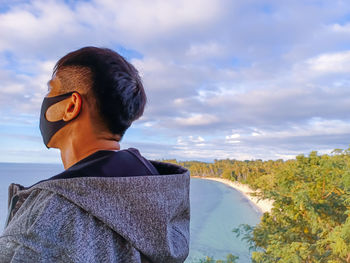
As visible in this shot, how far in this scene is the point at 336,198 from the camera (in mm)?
6590

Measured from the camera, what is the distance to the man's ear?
0.75 metres

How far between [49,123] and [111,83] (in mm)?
220

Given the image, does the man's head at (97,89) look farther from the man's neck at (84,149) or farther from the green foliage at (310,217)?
the green foliage at (310,217)

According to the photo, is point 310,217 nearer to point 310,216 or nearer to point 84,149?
point 310,216

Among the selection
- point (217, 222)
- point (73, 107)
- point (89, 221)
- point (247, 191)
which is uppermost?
point (73, 107)

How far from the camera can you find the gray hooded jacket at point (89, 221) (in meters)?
0.54

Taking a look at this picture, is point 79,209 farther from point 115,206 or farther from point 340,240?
point 340,240

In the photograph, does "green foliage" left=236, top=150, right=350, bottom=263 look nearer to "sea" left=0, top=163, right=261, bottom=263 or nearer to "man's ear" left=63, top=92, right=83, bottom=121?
"man's ear" left=63, top=92, right=83, bottom=121

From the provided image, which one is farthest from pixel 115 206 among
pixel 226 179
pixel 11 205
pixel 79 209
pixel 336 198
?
pixel 226 179

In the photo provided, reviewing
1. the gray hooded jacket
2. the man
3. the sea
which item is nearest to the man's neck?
the man

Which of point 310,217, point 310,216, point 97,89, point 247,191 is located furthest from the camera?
point 247,191

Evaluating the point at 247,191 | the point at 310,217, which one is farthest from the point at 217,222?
the point at 310,217

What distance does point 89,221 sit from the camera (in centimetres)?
58

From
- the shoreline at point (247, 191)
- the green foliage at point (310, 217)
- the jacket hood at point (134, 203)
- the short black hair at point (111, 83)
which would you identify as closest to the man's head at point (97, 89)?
the short black hair at point (111, 83)
